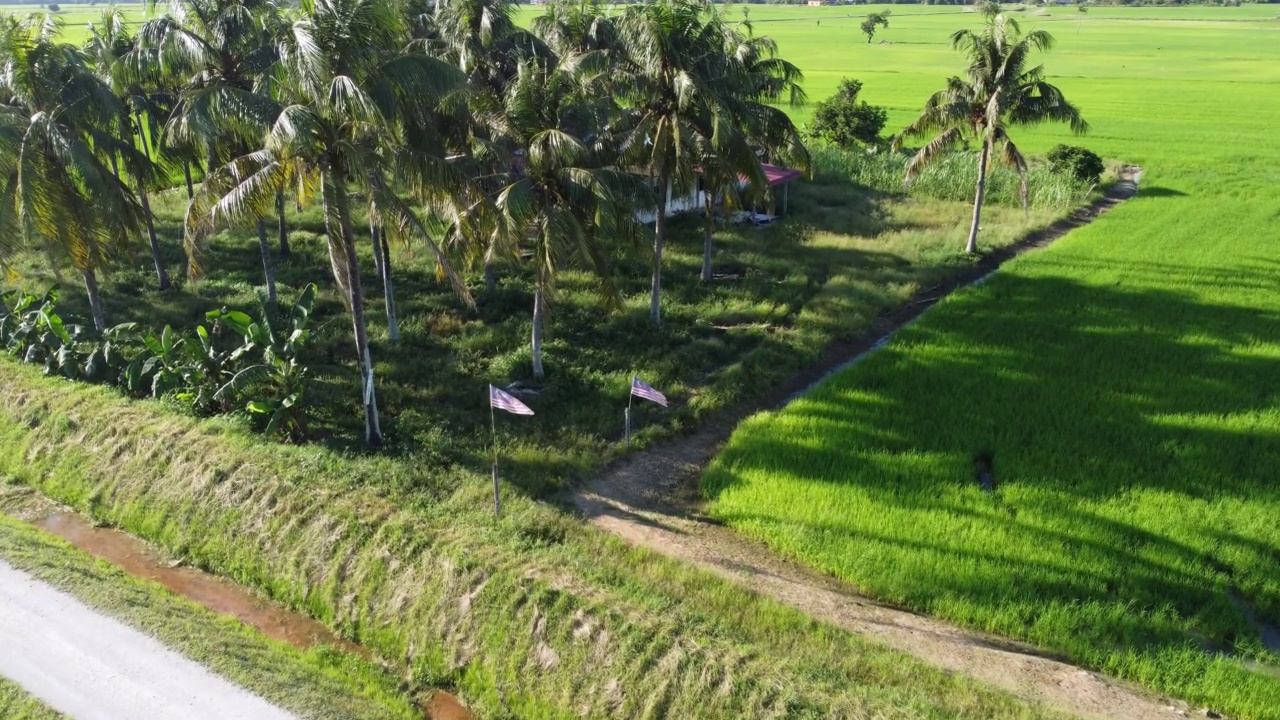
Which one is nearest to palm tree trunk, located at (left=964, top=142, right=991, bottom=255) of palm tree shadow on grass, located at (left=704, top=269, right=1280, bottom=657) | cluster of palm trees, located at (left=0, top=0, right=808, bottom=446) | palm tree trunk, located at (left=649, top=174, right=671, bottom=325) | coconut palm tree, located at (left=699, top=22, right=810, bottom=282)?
palm tree shadow on grass, located at (left=704, top=269, right=1280, bottom=657)

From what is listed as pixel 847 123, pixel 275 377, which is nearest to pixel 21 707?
pixel 275 377

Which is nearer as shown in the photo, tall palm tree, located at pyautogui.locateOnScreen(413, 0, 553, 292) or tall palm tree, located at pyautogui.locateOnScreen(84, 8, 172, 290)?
tall palm tree, located at pyautogui.locateOnScreen(413, 0, 553, 292)

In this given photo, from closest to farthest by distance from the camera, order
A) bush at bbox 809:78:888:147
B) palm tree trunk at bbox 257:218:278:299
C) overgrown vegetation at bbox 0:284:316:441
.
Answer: overgrown vegetation at bbox 0:284:316:441 < palm tree trunk at bbox 257:218:278:299 < bush at bbox 809:78:888:147

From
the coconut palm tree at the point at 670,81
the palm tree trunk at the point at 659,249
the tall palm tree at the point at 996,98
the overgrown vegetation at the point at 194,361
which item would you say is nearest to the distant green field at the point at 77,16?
the overgrown vegetation at the point at 194,361

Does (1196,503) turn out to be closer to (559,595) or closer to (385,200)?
(559,595)

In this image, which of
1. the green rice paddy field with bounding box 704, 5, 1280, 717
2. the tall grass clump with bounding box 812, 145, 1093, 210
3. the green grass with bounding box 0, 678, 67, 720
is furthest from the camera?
the tall grass clump with bounding box 812, 145, 1093, 210

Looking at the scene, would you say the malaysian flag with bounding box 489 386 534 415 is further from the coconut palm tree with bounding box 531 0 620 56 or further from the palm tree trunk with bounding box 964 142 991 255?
the palm tree trunk with bounding box 964 142 991 255

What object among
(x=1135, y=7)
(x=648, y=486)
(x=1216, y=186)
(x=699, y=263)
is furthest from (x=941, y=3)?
(x=648, y=486)
